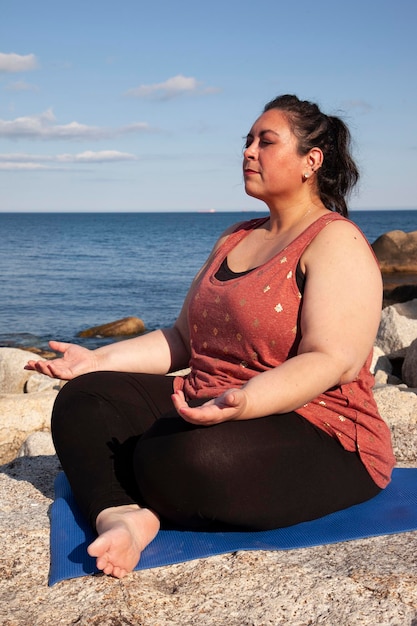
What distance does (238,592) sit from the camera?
7.93 feet

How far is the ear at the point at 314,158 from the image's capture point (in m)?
3.23

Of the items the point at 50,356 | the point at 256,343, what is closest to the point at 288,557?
the point at 256,343

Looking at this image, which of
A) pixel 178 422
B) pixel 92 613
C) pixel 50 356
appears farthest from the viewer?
pixel 50 356

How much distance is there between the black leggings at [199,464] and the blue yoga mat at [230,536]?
0.05m

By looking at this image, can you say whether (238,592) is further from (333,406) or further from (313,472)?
(333,406)

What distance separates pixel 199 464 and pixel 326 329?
68 centimetres

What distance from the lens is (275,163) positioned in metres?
3.21

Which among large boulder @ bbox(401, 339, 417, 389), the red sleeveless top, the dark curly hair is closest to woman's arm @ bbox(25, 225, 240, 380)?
the red sleeveless top

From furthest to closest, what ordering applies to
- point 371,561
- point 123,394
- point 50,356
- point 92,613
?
point 50,356 → point 123,394 → point 371,561 → point 92,613

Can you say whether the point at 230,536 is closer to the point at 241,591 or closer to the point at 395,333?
the point at 241,591

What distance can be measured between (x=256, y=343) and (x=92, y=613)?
1.17 metres

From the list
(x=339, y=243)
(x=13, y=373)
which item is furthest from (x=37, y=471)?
(x=13, y=373)

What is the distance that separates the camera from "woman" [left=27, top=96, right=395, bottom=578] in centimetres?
263

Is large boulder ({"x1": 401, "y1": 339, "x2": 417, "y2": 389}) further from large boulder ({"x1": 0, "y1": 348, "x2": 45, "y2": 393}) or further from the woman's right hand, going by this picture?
large boulder ({"x1": 0, "y1": 348, "x2": 45, "y2": 393})
